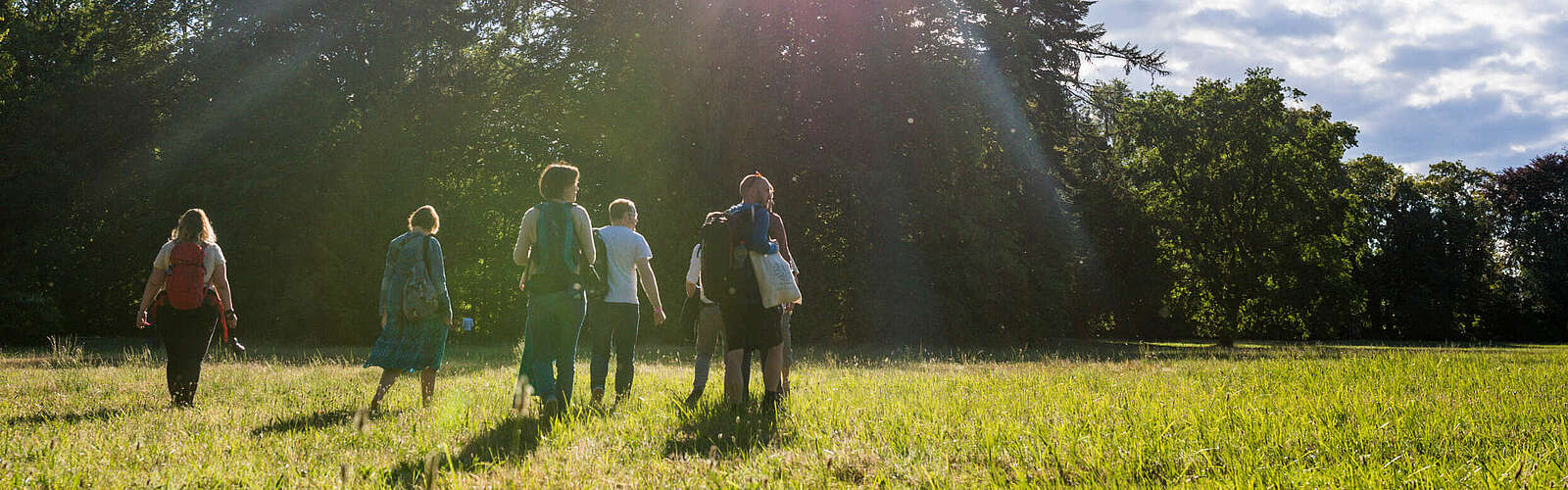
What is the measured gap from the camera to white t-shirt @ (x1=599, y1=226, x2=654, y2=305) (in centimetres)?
702

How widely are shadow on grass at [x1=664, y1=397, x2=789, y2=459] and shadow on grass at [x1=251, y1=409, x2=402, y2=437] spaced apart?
2.23 m

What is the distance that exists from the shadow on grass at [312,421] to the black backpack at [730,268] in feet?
8.14

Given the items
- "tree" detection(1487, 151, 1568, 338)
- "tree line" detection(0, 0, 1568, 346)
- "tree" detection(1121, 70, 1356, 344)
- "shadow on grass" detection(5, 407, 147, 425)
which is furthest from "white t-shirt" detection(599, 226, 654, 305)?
"tree" detection(1487, 151, 1568, 338)

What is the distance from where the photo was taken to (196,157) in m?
18.8

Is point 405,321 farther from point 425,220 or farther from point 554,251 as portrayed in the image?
point 554,251

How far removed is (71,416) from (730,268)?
4887 millimetres

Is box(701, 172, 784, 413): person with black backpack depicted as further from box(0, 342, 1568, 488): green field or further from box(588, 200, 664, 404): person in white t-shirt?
box(588, 200, 664, 404): person in white t-shirt

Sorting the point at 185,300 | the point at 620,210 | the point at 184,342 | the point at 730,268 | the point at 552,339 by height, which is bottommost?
the point at 184,342

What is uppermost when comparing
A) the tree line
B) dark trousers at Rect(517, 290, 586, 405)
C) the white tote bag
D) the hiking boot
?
the tree line

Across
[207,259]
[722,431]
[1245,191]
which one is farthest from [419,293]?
[1245,191]

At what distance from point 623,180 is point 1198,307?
23.1 m

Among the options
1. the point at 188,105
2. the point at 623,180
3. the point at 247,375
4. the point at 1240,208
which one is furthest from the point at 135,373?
the point at 1240,208

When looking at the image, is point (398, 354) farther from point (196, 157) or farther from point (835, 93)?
point (196, 157)

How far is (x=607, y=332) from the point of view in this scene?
274 inches
